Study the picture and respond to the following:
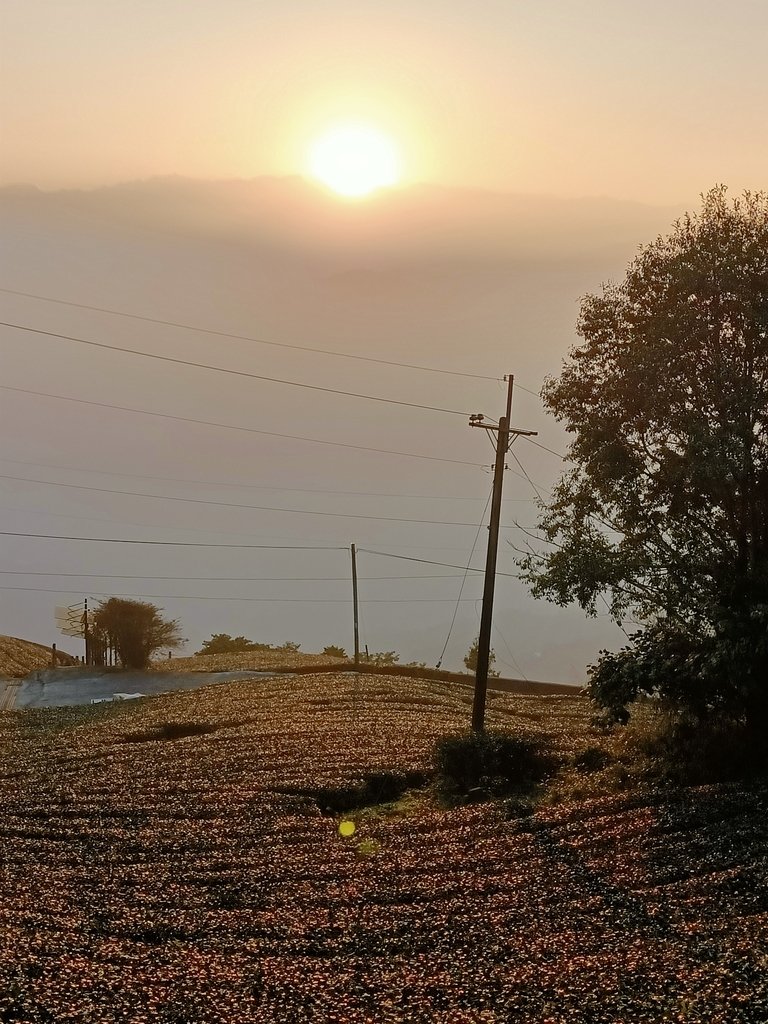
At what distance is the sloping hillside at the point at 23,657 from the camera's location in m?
67.2

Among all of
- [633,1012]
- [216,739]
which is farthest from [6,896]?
[216,739]

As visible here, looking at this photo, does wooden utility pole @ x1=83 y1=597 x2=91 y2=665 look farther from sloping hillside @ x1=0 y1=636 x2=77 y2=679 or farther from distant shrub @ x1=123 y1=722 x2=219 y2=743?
distant shrub @ x1=123 y1=722 x2=219 y2=743

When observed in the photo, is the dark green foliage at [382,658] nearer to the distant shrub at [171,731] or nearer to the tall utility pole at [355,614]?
the tall utility pole at [355,614]

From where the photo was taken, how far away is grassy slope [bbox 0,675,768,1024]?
12.4 meters

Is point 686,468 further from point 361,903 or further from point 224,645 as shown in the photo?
point 224,645

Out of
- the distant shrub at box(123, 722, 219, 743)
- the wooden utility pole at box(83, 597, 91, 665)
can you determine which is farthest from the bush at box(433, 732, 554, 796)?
the wooden utility pole at box(83, 597, 91, 665)

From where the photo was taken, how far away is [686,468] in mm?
25234

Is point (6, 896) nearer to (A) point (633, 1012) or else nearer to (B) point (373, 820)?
(B) point (373, 820)

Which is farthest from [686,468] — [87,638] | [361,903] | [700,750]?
[87,638]

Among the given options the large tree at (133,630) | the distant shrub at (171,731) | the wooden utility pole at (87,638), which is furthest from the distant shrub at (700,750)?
the wooden utility pole at (87,638)

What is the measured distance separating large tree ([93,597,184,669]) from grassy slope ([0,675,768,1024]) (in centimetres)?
3800

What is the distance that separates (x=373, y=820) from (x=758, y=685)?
1056 cm

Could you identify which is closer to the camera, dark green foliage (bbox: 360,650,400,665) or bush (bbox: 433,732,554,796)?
bush (bbox: 433,732,554,796)

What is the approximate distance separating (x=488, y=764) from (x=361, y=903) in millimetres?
12050
